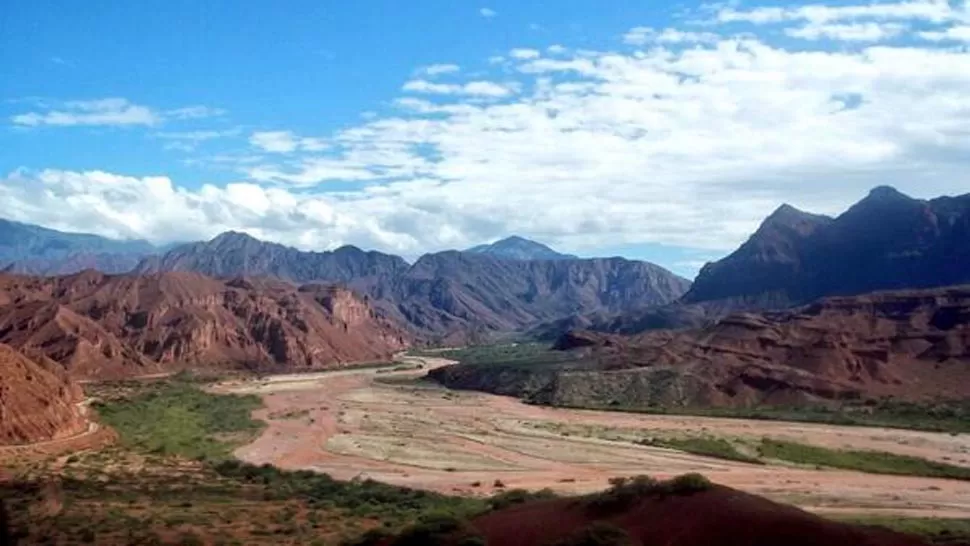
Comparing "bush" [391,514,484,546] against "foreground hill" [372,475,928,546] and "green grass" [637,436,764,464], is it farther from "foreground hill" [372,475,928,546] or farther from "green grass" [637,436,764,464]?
"green grass" [637,436,764,464]

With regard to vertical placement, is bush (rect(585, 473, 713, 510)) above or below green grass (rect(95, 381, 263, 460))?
above

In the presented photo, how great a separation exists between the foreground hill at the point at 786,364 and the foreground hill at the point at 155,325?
45.4 m

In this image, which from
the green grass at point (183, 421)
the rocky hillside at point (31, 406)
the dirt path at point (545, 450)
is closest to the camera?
the dirt path at point (545, 450)

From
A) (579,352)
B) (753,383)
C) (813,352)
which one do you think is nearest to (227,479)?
(753,383)

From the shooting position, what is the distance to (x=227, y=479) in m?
55.2

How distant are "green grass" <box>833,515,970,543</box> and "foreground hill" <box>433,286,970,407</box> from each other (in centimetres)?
6026

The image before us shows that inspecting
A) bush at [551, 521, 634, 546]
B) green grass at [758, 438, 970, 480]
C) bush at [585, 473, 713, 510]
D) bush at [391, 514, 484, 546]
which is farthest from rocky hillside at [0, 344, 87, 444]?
bush at [551, 521, 634, 546]

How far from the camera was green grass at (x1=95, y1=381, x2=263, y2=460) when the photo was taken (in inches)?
2744

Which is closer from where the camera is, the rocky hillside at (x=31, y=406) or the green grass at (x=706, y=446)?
the rocky hillside at (x=31, y=406)

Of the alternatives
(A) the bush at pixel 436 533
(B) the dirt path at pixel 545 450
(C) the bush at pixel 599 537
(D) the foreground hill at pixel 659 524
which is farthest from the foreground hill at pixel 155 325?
(C) the bush at pixel 599 537

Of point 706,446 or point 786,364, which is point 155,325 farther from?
point 706,446

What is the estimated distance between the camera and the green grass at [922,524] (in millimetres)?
33353

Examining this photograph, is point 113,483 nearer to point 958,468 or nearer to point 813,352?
point 958,468

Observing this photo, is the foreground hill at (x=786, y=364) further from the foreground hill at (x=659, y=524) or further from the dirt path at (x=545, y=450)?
the foreground hill at (x=659, y=524)
